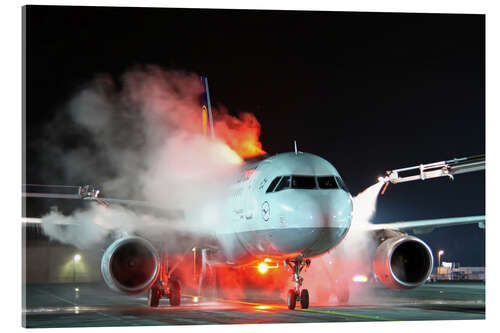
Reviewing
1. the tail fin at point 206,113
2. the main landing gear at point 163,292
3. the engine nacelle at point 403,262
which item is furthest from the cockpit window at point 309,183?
the tail fin at point 206,113

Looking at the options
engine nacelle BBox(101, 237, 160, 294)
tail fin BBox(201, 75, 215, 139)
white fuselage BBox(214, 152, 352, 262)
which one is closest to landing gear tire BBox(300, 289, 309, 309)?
white fuselage BBox(214, 152, 352, 262)

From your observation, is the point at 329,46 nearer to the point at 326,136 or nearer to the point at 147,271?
the point at 326,136

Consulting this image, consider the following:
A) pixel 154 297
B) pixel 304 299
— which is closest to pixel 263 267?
pixel 304 299

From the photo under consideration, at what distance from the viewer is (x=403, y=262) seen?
18.4 meters

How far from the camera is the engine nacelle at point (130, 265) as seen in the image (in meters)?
17.6

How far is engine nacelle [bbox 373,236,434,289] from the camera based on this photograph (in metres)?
17.9

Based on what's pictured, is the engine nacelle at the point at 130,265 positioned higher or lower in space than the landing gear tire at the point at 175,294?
higher

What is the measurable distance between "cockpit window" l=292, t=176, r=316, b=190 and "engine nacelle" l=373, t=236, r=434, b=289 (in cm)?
388

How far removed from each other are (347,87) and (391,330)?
6994 mm

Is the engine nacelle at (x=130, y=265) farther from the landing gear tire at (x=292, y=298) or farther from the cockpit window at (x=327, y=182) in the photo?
the cockpit window at (x=327, y=182)

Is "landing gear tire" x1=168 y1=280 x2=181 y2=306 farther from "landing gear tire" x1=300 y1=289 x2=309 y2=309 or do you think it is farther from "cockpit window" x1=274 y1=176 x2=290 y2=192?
"cockpit window" x1=274 y1=176 x2=290 y2=192

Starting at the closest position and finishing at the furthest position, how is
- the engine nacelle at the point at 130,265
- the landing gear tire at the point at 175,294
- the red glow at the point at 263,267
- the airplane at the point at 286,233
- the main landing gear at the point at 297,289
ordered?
the airplane at the point at 286,233 → the main landing gear at the point at 297,289 → the engine nacelle at the point at 130,265 → the red glow at the point at 263,267 → the landing gear tire at the point at 175,294

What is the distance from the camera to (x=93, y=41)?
16.4 meters

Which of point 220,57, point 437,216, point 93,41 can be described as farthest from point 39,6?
point 437,216
